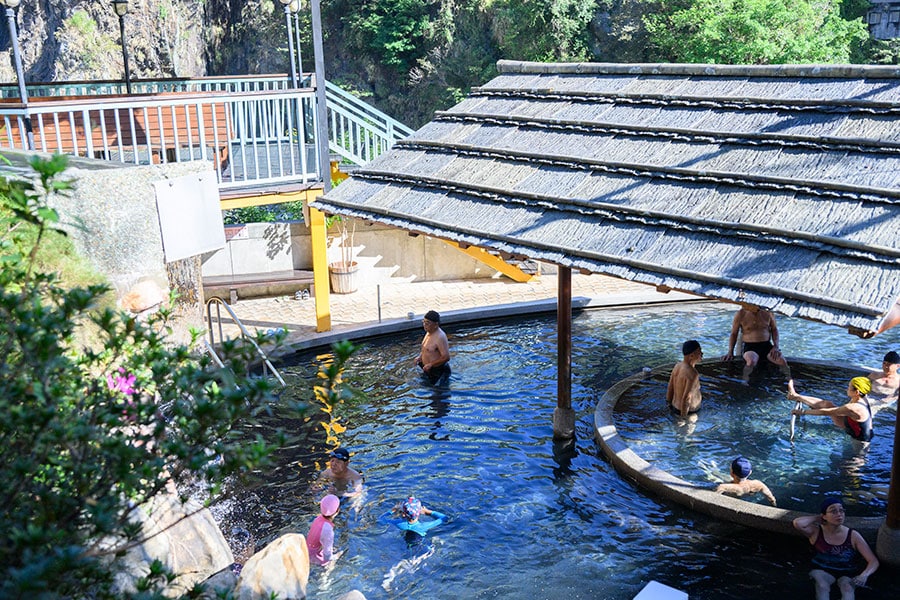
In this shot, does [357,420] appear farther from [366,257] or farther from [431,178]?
[366,257]

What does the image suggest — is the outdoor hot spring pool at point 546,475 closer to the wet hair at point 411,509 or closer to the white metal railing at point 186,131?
the wet hair at point 411,509

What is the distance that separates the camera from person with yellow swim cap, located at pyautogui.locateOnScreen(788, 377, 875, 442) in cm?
966

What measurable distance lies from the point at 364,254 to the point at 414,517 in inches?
363

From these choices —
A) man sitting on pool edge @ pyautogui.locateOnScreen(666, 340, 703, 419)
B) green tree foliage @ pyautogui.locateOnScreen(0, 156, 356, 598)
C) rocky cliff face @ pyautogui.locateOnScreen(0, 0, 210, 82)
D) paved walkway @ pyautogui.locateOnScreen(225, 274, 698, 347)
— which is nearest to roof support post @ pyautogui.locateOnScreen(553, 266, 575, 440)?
man sitting on pool edge @ pyautogui.locateOnScreen(666, 340, 703, 419)

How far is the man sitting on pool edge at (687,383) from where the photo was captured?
10.4 metres

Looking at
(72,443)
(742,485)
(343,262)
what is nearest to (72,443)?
(72,443)

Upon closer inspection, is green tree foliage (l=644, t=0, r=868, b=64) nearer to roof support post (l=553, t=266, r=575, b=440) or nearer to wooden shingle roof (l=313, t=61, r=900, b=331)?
wooden shingle roof (l=313, t=61, r=900, b=331)

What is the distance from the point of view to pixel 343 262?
54.7 ft

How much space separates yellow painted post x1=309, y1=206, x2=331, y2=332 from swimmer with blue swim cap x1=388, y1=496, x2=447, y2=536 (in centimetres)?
554

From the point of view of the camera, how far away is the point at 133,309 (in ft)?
28.4

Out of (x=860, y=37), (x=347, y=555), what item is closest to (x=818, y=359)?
(x=347, y=555)

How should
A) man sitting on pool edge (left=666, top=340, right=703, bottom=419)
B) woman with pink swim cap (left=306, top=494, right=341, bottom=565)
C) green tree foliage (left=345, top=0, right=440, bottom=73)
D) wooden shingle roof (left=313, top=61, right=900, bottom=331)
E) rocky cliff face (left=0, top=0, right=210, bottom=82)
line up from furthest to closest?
green tree foliage (left=345, top=0, right=440, bottom=73)
rocky cliff face (left=0, top=0, right=210, bottom=82)
man sitting on pool edge (left=666, top=340, right=703, bottom=419)
woman with pink swim cap (left=306, top=494, right=341, bottom=565)
wooden shingle roof (left=313, top=61, right=900, bottom=331)

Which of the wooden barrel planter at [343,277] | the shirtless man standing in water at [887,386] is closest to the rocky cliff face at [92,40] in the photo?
the wooden barrel planter at [343,277]

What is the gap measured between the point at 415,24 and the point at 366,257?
76.9ft
